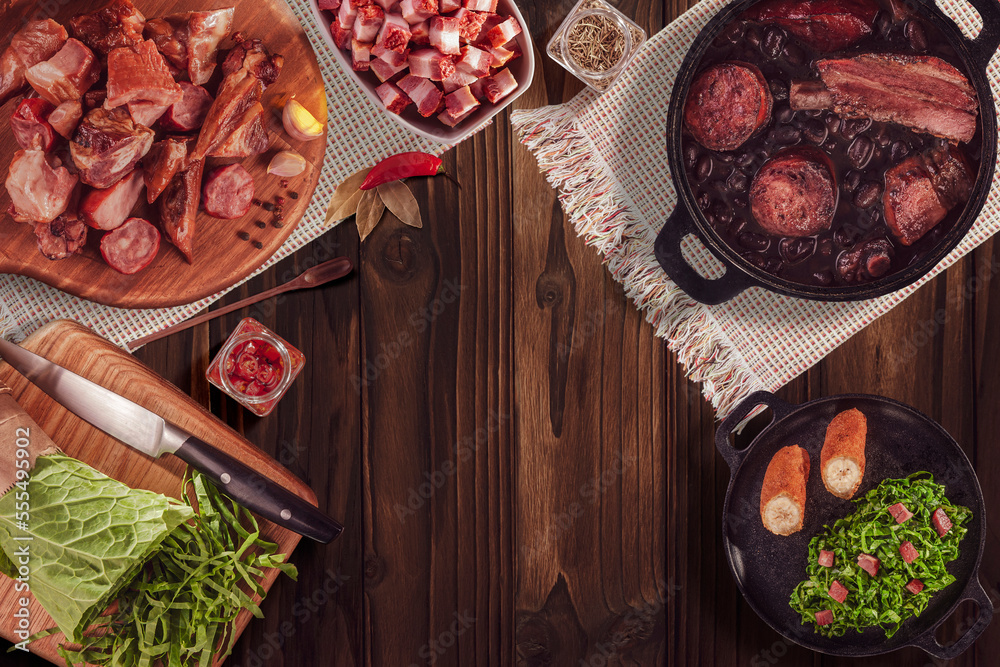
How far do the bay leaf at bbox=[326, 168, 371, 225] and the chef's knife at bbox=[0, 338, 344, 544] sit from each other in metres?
0.77

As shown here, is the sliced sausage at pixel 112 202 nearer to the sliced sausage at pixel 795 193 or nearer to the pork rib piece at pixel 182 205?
the pork rib piece at pixel 182 205

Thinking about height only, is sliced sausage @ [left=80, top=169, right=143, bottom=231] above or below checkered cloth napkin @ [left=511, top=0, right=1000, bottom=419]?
above

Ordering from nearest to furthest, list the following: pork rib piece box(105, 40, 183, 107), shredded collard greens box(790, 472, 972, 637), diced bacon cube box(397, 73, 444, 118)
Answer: pork rib piece box(105, 40, 183, 107) → diced bacon cube box(397, 73, 444, 118) → shredded collard greens box(790, 472, 972, 637)

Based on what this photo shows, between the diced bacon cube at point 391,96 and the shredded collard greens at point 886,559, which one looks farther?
the shredded collard greens at point 886,559

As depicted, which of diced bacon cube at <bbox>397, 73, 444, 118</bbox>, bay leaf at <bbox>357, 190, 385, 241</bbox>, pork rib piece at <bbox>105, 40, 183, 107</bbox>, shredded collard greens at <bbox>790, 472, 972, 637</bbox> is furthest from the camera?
bay leaf at <bbox>357, 190, 385, 241</bbox>

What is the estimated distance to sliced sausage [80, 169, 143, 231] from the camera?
6.15 feet

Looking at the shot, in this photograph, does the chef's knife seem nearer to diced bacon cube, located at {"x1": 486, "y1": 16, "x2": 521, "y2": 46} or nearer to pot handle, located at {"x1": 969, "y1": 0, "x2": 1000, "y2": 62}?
diced bacon cube, located at {"x1": 486, "y1": 16, "x2": 521, "y2": 46}

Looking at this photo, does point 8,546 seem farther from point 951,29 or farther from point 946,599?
point 951,29

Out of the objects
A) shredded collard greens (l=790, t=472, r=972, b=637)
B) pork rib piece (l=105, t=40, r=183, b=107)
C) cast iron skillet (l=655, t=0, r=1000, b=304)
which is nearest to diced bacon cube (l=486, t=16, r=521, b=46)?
cast iron skillet (l=655, t=0, r=1000, b=304)

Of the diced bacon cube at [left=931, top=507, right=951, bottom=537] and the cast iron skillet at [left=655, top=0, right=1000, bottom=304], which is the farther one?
the diced bacon cube at [left=931, top=507, right=951, bottom=537]

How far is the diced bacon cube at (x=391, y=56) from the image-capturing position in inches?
73.6

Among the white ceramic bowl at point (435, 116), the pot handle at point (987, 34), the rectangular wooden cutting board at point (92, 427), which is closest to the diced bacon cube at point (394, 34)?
the white ceramic bowl at point (435, 116)

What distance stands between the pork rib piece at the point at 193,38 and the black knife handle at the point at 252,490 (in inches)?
41.3

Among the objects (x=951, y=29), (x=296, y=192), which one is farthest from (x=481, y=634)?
(x=951, y=29)
